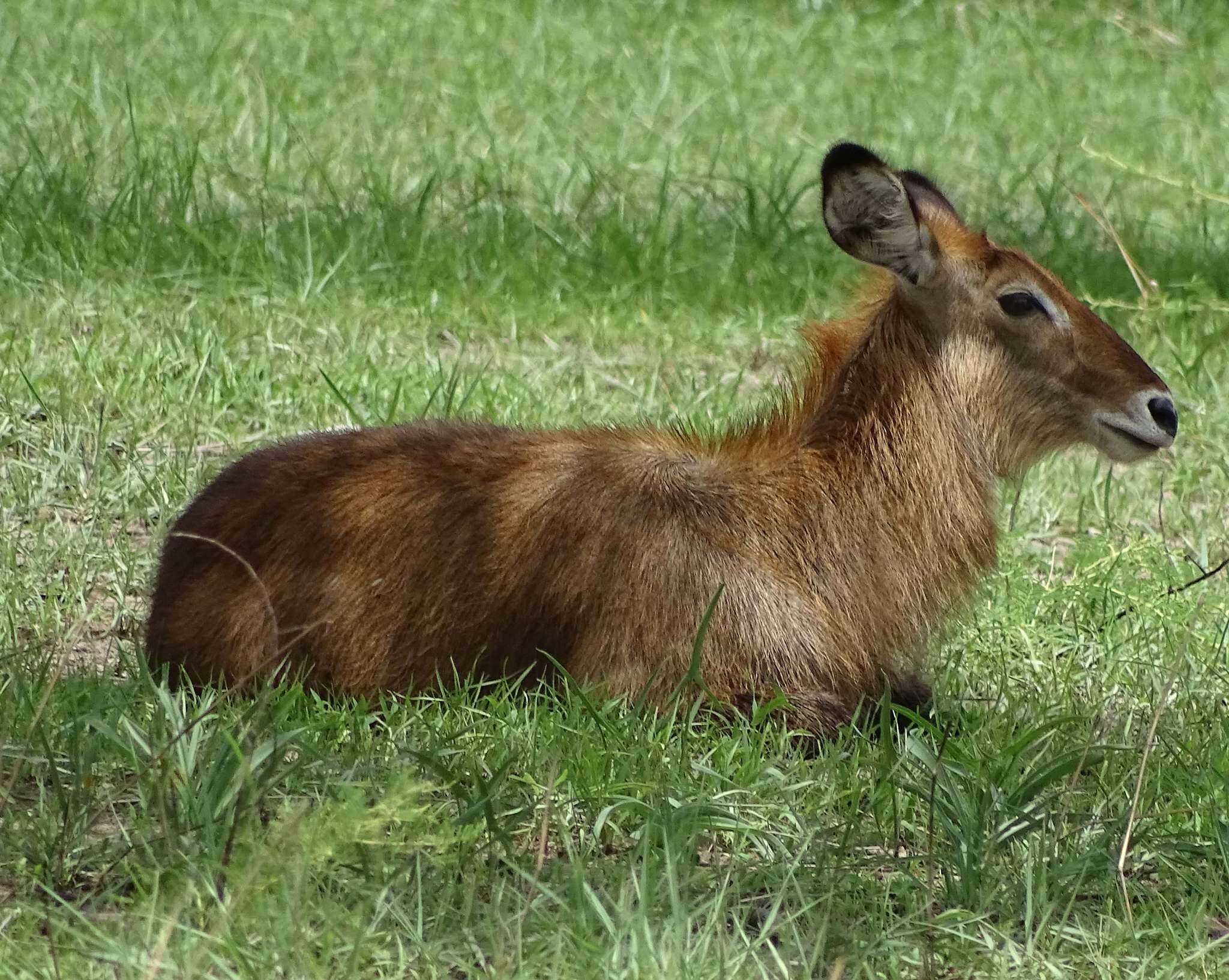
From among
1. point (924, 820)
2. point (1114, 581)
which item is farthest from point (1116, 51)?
point (924, 820)

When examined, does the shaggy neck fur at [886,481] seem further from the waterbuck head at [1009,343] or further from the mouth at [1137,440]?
the mouth at [1137,440]

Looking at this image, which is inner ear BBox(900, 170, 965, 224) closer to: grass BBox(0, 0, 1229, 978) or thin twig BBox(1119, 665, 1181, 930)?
grass BBox(0, 0, 1229, 978)

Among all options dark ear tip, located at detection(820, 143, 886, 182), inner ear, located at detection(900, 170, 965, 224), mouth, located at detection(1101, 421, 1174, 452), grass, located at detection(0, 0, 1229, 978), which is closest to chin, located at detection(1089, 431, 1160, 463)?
mouth, located at detection(1101, 421, 1174, 452)

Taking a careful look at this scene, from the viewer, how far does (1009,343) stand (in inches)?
166

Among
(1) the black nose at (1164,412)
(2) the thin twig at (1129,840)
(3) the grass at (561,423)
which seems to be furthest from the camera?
(1) the black nose at (1164,412)

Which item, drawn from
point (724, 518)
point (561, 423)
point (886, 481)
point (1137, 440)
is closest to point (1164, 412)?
point (1137, 440)

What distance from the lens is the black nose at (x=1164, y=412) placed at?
4145 millimetres

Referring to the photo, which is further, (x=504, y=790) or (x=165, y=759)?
(x=504, y=790)

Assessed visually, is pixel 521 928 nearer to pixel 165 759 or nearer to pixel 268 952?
pixel 268 952

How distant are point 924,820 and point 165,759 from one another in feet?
4.39

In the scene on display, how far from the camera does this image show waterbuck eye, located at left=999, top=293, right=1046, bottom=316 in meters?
4.19

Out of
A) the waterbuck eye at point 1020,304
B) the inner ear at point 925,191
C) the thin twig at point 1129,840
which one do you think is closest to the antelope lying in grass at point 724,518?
the waterbuck eye at point 1020,304

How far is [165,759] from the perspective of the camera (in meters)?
2.94

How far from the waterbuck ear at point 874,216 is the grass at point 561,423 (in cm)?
83
